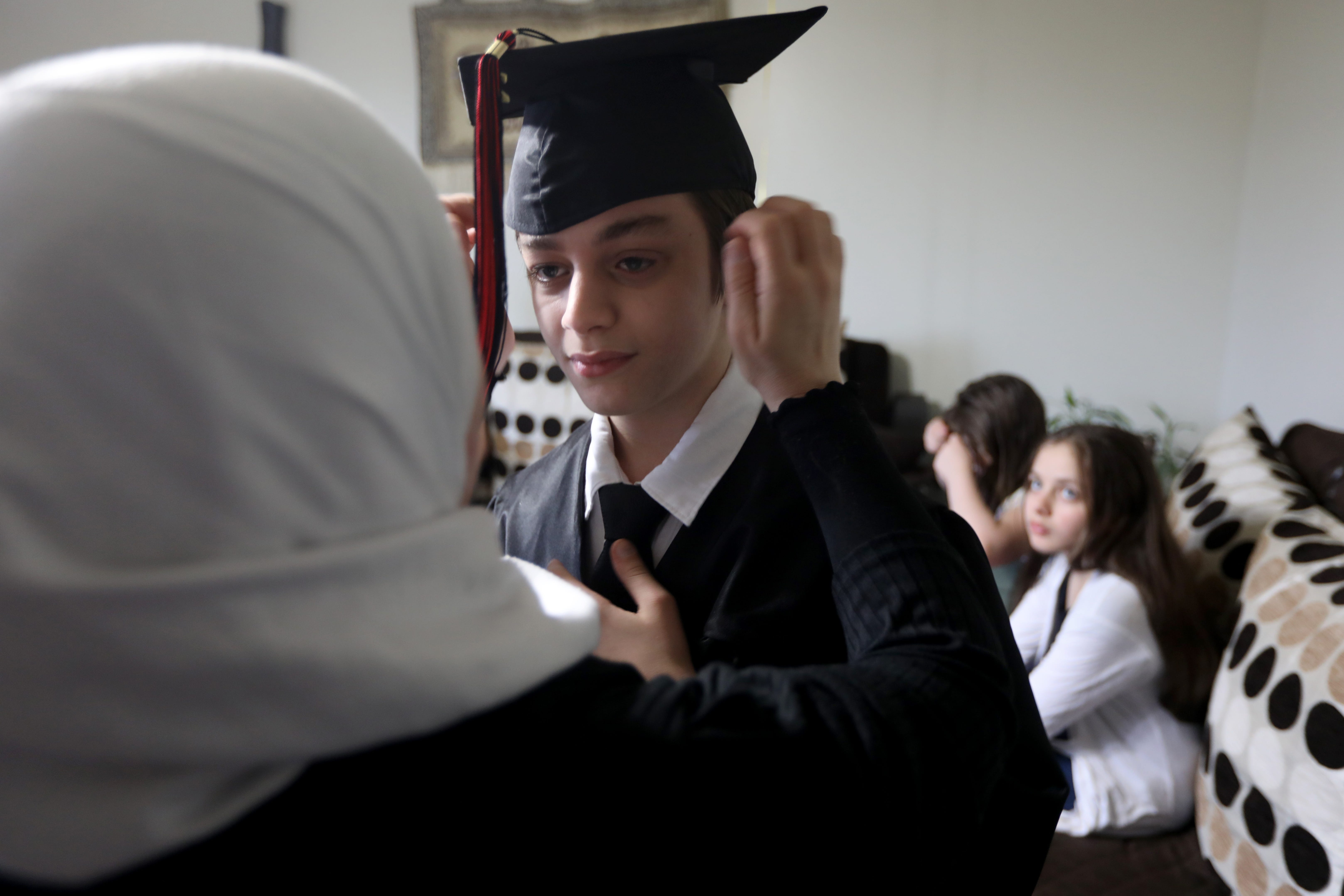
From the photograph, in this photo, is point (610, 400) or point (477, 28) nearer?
point (610, 400)

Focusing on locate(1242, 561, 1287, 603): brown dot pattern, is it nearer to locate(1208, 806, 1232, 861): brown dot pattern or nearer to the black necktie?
locate(1208, 806, 1232, 861): brown dot pattern

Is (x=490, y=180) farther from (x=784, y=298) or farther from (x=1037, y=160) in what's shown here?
(x=1037, y=160)

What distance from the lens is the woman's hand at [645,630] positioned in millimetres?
707

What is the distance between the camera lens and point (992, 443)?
7.60 feet

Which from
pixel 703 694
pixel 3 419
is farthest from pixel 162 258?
pixel 703 694

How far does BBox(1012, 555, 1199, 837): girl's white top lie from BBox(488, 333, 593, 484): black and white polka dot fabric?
2.22 metres

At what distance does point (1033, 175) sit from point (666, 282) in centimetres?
289

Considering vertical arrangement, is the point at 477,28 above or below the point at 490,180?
above

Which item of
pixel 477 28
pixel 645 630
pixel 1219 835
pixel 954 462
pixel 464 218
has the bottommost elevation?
pixel 1219 835

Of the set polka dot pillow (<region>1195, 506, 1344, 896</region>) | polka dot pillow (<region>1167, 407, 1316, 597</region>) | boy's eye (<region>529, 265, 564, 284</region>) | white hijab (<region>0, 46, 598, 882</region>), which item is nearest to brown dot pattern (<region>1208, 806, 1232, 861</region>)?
polka dot pillow (<region>1195, 506, 1344, 896</region>)

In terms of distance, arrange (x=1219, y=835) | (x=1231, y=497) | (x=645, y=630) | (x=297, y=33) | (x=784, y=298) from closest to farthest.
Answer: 1. (x=784, y=298)
2. (x=645, y=630)
3. (x=1219, y=835)
4. (x=1231, y=497)
5. (x=297, y=33)

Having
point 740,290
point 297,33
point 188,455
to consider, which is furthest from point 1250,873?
point 297,33

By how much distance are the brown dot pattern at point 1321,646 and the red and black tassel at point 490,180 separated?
1.26 m

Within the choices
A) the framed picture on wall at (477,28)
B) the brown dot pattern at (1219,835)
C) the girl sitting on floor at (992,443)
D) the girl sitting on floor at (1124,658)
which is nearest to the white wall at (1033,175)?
the framed picture on wall at (477,28)
